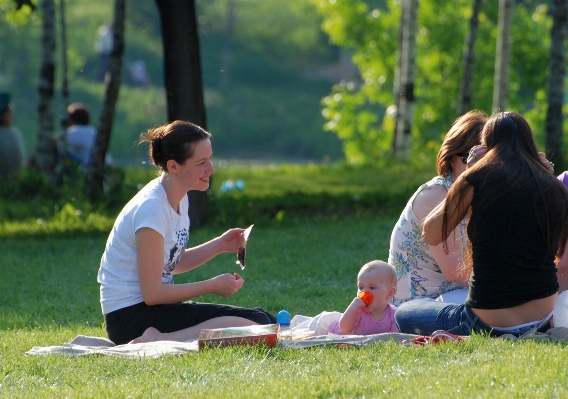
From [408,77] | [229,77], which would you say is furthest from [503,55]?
[229,77]

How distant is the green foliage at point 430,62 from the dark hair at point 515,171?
58.7 feet

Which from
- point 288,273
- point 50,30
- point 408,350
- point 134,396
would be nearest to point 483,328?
point 408,350

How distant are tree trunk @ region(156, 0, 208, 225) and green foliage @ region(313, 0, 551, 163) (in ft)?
43.3

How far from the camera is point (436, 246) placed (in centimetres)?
506

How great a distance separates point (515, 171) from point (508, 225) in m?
0.26

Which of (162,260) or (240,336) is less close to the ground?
(162,260)

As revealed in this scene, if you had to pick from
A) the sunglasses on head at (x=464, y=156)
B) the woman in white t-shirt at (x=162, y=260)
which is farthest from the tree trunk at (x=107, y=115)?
the sunglasses on head at (x=464, y=156)

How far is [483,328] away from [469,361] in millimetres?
493

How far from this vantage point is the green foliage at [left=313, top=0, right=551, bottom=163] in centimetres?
2281

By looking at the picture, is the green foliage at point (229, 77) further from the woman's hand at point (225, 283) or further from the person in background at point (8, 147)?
the woman's hand at point (225, 283)

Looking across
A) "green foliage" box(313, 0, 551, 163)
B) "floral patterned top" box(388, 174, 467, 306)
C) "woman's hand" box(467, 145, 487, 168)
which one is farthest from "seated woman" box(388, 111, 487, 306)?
"green foliage" box(313, 0, 551, 163)

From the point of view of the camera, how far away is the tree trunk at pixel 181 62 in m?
9.60

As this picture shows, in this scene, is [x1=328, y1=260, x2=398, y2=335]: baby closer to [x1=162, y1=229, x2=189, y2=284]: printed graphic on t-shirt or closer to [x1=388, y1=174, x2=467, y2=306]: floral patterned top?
[x1=388, y1=174, x2=467, y2=306]: floral patterned top

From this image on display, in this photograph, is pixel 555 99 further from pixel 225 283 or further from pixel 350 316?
pixel 225 283
